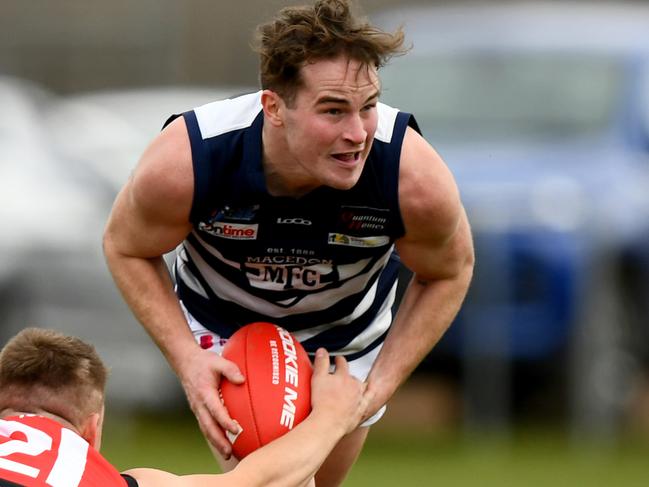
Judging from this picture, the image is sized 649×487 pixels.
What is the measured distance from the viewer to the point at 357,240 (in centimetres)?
540

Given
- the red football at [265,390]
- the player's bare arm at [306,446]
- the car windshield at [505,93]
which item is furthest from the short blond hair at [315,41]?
the car windshield at [505,93]

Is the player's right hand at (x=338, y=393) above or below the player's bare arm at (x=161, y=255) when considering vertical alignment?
below

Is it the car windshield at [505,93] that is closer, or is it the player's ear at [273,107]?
the player's ear at [273,107]

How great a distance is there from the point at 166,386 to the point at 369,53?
18.1 ft

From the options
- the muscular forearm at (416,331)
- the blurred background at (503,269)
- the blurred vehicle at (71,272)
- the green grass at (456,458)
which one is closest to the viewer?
the muscular forearm at (416,331)

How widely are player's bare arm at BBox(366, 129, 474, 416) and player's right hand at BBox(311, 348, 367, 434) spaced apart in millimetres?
115

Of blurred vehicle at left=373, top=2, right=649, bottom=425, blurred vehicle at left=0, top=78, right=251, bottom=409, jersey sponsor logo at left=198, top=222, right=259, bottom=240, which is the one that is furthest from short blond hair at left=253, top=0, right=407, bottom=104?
blurred vehicle at left=0, top=78, right=251, bottom=409

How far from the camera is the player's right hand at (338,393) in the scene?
517 cm

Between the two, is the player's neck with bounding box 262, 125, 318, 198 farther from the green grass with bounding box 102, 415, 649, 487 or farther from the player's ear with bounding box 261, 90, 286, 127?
the green grass with bounding box 102, 415, 649, 487

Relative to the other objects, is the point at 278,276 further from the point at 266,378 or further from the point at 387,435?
the point at 387,435

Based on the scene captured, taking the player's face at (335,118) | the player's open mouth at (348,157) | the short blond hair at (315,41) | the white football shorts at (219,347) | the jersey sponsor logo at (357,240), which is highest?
the short blond hair at (315,41)

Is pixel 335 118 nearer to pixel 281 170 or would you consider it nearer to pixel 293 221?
pixel 281 170

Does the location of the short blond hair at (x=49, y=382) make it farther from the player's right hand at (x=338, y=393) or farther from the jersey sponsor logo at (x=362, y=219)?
the jersey sponsor logo at (x=362, y=219)

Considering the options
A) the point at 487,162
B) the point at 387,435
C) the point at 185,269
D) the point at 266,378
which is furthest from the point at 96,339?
the point at 266,378
